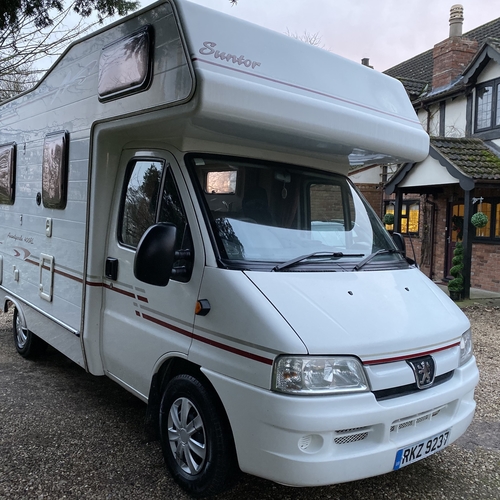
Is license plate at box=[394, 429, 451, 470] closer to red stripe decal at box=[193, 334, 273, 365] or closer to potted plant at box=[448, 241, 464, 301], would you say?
red stripe decal at box=[193, 334, 273, 365]

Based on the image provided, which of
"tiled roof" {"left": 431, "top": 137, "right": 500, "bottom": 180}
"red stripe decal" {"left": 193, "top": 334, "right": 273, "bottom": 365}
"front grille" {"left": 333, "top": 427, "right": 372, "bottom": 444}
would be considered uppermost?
"tiled roof" {"left": 431, "top": 137, "right": 500, "bottom": 180}

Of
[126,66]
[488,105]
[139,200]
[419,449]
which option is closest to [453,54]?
[488,105]

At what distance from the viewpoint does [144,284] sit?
11.9 ft

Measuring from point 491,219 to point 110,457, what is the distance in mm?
11225

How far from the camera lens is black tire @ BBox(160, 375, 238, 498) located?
295cm

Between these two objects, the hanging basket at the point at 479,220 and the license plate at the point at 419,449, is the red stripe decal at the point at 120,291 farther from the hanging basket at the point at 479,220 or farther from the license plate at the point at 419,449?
the hanging basket at the point at 479,220

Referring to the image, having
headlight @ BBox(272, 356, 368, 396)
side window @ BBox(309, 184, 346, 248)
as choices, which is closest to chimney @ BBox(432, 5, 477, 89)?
side window @ BBox(309, 184, 346, 248)

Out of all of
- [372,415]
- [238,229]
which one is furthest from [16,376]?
[372,415]

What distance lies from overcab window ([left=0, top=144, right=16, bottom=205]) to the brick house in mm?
8715

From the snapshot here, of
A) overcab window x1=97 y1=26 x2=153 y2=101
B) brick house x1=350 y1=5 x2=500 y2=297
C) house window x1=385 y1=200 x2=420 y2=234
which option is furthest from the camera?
house window x1=385 y1=200 x2=420 y2=234

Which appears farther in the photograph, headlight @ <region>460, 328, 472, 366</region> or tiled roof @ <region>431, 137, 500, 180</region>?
tiled roof @ <region>431, 137, 500, 180</region>

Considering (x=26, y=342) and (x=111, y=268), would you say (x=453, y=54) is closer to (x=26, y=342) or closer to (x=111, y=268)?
(x=26, y=342)

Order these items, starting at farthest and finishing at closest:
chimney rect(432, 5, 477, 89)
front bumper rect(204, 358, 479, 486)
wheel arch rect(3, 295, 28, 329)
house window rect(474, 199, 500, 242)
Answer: chimney rect(432, 5, 477, 89), house window rect(474, 199, 500, 242), wheel arch rect(3, 295, 28, 329), front bumper rect(204, 358, 479, 486)

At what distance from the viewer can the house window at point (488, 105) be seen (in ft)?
41.0
